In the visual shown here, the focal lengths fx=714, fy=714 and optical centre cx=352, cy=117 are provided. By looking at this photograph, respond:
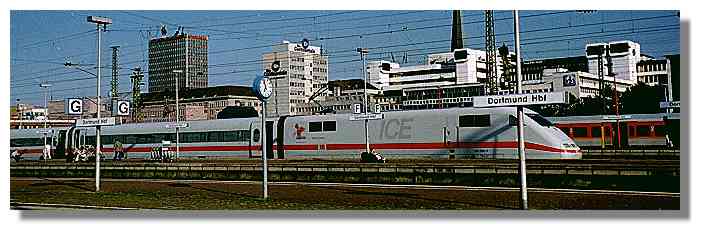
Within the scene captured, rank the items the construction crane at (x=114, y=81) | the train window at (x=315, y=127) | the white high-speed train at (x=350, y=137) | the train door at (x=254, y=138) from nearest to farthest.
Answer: the construction crane at (x=114, y=81) → the white high-speed train at (x=350, y=137) → the train window at (x=315, y=127) → the train door at (x=254, y=138)

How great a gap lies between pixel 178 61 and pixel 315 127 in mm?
7393

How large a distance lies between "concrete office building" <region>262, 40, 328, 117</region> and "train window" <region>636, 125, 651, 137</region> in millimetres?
11909

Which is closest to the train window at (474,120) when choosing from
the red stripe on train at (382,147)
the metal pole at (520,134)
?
the red stripe on train at (382,147)

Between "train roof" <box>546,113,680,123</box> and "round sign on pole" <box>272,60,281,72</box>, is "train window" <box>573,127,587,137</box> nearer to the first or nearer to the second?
"train roof" <box>546,113,680,123</box>

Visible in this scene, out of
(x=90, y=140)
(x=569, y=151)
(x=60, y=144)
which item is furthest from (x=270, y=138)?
(x=569, y=151)

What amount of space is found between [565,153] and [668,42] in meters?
7.08

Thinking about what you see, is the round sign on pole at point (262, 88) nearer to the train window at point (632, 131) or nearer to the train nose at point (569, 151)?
the train nose at point (569, 151)

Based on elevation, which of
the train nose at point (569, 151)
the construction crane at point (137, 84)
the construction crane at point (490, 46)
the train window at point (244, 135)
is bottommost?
the train nose at point (569, 151)

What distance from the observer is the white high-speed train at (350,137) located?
21439mm

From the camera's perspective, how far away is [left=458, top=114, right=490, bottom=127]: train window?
880 inches

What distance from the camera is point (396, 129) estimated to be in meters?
24.6

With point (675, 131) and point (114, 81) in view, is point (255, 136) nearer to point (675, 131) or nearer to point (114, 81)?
point (114, 81)

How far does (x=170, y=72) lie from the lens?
2156cm

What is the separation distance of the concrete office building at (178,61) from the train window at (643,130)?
1597 centimetres
